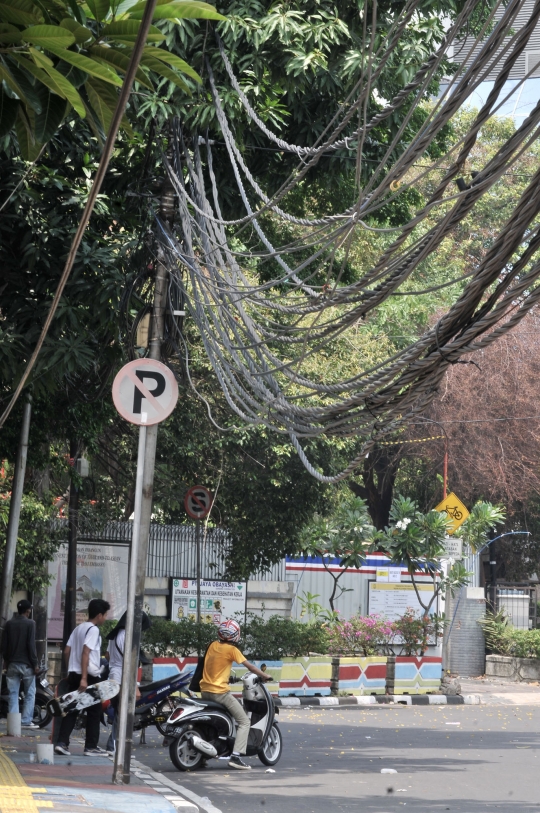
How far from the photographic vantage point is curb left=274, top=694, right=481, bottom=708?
715 inches

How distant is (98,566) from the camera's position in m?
17.5

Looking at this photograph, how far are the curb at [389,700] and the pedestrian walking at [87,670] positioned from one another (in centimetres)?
731

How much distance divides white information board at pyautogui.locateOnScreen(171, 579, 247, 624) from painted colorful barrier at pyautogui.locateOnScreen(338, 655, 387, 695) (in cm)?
213

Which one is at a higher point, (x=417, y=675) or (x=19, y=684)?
(x=19, y=684)

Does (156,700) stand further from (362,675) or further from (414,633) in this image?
(414,633)

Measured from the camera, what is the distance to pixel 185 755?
10.4m

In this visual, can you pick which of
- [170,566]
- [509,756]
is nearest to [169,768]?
[509,756]

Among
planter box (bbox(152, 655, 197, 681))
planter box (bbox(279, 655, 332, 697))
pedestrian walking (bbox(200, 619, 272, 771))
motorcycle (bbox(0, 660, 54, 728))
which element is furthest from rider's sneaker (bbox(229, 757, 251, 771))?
planter box (bbox(279, 655, 332, 697))

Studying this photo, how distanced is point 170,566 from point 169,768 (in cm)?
927

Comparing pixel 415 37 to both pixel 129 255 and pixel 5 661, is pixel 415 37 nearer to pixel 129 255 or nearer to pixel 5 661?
A: pixel 129 255

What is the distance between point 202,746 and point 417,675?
10.2 meters

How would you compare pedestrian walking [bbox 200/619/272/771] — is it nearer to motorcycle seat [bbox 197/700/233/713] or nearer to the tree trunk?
motorcycle seat [bbox 197/700/233/713]

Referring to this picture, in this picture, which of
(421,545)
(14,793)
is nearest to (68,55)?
(14,793)

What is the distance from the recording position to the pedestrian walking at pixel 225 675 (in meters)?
10.5
